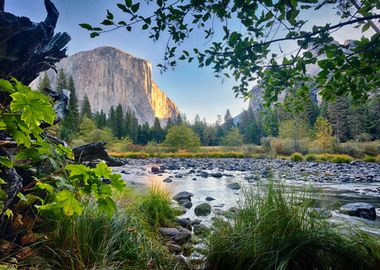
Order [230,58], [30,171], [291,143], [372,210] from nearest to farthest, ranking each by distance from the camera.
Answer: [230,58] → [30,171] → [372,210] → [291,143]

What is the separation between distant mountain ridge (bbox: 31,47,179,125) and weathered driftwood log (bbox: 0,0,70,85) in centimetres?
11900

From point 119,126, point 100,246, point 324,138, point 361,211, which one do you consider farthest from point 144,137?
point 100,246

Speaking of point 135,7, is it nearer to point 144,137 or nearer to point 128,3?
point 128,3

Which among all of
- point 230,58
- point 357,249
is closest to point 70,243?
point 230,58

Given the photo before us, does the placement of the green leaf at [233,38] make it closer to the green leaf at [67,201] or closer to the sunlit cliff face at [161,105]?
the green leaf at [67,201]

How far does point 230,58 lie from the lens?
163 centimetres

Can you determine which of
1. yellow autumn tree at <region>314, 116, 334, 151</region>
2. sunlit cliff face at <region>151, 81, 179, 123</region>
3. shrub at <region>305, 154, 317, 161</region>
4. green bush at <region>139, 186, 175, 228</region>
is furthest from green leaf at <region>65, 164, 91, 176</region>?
sunlit cliff face at <region>151, 81, 179, 123</region>

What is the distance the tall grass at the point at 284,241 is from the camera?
1736 millimetres

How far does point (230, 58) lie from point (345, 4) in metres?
0.70

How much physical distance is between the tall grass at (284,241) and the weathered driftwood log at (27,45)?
1892mm

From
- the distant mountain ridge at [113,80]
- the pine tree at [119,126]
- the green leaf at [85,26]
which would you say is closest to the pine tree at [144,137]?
the pine tree at [119,126]

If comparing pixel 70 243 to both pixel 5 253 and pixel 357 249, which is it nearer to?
pixel 5 253

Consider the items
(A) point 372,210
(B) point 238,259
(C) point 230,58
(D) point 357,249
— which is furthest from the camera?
(A) point 372,210

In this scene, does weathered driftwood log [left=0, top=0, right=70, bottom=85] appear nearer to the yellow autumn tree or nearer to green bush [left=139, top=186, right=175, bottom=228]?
green bush [left=139, top=186, right=175, bottom=228]
